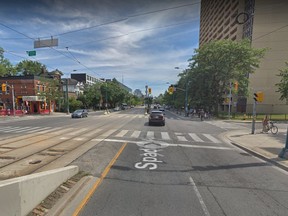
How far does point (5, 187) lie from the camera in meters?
3.02

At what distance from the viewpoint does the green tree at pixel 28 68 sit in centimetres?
6859

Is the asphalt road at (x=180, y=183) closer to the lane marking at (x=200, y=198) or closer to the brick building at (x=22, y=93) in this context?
the lane marking at (x=200, y=198)

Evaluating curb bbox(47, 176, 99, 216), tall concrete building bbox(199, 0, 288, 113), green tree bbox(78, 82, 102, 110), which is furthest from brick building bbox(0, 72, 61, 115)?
tall concrete building bbox(199, 0, 288, 113)

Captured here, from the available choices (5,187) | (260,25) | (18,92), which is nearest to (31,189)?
(5,187)

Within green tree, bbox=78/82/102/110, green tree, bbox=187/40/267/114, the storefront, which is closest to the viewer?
green tree, bbox=187/40/267/114

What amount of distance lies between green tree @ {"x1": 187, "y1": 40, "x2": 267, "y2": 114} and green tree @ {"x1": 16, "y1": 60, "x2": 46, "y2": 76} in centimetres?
5790

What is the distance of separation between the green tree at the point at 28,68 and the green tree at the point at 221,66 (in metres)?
57.9

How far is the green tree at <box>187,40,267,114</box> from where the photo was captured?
34.2 m

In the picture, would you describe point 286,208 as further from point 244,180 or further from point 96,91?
point 96,91

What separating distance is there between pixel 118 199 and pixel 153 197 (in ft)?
2.66

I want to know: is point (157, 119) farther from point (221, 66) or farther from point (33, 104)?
point (33, 104)

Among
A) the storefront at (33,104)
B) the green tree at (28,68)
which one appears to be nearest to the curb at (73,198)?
the storefront at (33,104)

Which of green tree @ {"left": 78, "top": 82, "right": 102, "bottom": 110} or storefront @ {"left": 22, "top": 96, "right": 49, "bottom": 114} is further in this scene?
green tree @ {"left": 78, "top": 82, "right": 102, "bottom": 110}

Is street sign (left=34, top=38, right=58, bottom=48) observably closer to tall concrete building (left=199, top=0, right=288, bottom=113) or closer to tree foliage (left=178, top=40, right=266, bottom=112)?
tree foliage (left=178, top=40, right=266, bottom=112)
